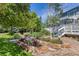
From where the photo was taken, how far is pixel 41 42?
2.30 meters

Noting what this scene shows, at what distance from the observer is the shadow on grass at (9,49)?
7.43 ft

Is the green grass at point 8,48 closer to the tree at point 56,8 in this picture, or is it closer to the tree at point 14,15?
the tree at point 14,15

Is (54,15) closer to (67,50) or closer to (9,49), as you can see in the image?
(67,50)

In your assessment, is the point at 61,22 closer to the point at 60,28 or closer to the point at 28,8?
the point at 60,28

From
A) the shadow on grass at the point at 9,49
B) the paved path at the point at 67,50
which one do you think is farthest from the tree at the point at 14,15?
the paved path at the point at 67,50

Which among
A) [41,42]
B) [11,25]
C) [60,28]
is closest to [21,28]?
[11,25]

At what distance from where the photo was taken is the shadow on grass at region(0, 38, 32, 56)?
2.26 m

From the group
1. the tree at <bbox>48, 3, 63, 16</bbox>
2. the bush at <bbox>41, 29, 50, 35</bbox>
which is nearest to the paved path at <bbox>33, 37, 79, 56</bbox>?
the bush at <bbox>41, 29, 50, 35</bbox>

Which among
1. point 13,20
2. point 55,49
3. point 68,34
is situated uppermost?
point 13,20

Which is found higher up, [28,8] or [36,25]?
[28,8]

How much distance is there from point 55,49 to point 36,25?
1.02ft

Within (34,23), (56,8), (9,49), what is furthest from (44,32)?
(9,49)

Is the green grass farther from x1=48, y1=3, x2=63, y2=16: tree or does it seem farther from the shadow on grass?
x1=48, y1=3, x2=63, y2=16: tree

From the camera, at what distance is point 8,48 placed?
229 centimetres
